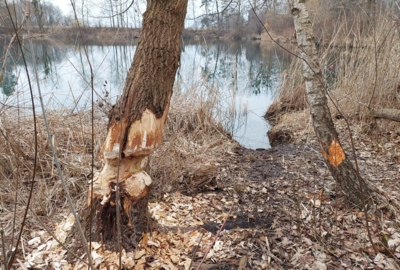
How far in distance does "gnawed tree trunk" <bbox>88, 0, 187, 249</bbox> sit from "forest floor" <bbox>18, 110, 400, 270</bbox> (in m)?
0.13

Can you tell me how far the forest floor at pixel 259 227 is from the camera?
1.63 meters

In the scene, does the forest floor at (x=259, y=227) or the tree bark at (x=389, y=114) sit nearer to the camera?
the tree bark at (x=389, y=114)

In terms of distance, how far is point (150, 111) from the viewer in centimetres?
169

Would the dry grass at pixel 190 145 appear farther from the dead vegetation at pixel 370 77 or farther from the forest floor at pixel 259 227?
the dead vegetation at pixel 370 77

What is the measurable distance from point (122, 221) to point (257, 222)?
0.98m

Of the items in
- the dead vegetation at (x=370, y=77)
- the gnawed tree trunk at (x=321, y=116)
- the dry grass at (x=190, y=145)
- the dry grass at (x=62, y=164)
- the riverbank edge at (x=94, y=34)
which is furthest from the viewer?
the dead vegetation at (x=370, y=77)

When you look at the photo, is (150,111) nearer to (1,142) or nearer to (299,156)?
(1,142)

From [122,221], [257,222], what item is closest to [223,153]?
[257,222]

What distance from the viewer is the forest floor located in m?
1.63

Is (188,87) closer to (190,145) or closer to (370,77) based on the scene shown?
(190,145)

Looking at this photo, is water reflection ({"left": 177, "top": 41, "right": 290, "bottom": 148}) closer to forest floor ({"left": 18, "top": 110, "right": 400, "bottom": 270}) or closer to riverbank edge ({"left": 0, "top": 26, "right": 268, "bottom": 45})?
riverbank edge ({"left": 0, "top": 26, "right": 268, "bottom": 45})

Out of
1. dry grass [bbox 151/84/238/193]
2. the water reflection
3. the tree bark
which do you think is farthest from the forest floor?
the water reflection

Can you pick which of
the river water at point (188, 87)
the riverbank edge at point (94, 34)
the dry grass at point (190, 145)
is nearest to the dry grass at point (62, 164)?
the dry grass at point (190, 145)

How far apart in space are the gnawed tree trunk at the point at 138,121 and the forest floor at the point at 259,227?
13 cm
